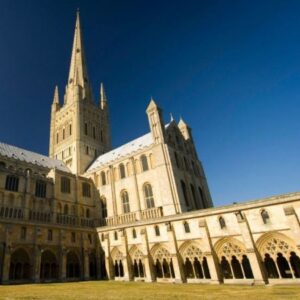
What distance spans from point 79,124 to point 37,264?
3773 centimetres

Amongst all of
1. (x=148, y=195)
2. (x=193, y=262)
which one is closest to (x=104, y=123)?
(x=148, y=195)

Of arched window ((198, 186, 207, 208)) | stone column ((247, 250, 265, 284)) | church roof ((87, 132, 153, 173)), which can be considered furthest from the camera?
church roof ((87, 132, 153, 173))

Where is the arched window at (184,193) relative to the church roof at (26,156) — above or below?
below

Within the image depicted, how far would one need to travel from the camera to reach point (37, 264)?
2877cm

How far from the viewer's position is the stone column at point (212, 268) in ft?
78.3

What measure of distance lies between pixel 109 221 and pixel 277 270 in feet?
96.4

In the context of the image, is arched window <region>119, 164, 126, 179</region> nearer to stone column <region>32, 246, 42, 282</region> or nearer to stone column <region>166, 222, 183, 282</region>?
stone column <region>166, 222, 183, 282</region>

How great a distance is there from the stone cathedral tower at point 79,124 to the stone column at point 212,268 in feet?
121

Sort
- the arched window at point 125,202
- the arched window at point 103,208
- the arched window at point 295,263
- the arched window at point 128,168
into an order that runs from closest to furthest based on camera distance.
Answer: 1. the arched window at point 295,263
2. the arched window at point 125,202
3. the arched window at point 128,168
4. the arched window at point 103,208

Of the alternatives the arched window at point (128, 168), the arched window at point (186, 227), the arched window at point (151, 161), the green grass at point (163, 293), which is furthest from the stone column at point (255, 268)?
the arched window at point (128, 168)

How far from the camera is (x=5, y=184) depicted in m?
35.2

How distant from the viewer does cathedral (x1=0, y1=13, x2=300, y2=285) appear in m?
22.9

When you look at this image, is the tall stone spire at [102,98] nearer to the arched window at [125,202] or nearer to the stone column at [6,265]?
the arched window at [125,202]

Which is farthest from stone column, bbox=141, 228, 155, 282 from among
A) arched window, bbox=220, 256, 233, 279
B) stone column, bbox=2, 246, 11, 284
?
stone column, bbox=2, 246, 11, 284
